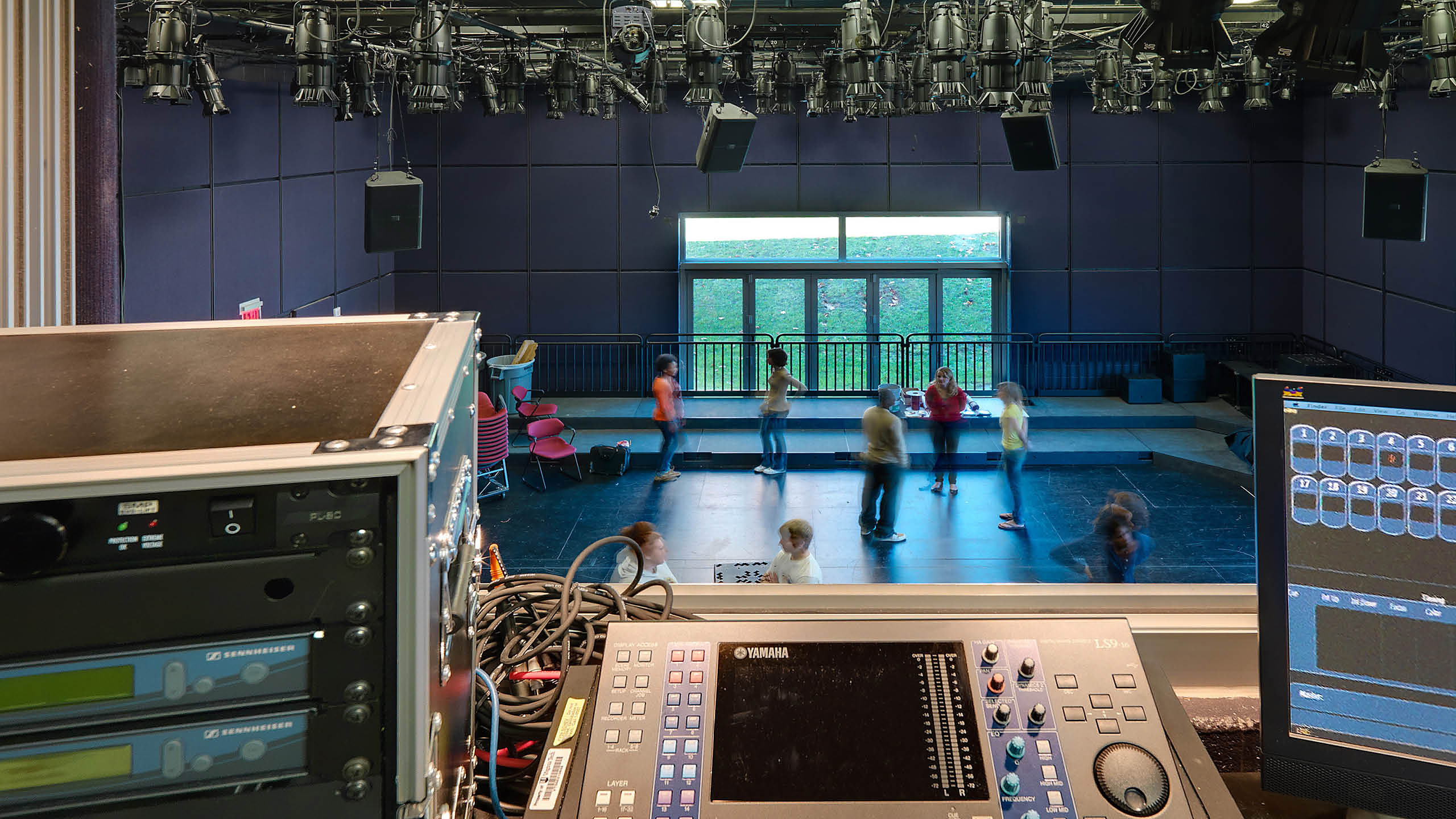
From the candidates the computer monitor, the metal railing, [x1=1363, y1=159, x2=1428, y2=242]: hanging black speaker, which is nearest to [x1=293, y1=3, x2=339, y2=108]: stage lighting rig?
the computer monitor

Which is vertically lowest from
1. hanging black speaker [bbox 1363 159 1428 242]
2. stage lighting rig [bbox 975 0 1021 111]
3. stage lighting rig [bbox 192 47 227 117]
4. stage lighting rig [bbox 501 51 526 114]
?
hanging black speaker [bbox 1363 159 1428 242]

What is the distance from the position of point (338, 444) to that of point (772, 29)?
9116 mm

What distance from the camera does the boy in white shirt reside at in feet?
19.3

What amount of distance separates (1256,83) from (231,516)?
9.67 m

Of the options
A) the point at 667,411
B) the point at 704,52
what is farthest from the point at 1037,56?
the point at 667,411

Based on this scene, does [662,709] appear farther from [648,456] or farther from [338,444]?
[648,456]

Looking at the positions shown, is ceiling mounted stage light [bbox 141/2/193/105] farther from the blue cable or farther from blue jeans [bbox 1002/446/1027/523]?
blue jeans [bbox 1002/446/1027/523]

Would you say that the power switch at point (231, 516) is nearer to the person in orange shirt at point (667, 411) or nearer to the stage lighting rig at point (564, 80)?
the stage lighting rig at point (564, 80)

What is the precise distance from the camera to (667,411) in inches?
388

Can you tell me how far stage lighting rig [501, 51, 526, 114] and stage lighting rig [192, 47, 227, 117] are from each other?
2.96 m

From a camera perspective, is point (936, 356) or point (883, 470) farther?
point (936, 356)

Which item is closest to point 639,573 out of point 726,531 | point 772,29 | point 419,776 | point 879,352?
point 419,776

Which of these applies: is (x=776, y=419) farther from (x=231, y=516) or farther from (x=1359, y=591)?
(x=231, y=516)

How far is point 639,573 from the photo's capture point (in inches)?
70.7
